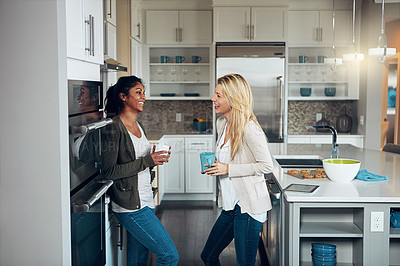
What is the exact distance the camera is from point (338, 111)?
22.0ft

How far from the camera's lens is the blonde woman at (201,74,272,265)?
253cm

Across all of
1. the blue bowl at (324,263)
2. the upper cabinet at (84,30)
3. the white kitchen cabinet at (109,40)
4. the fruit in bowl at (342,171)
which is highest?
the white kitchen cabinet at (109,40)

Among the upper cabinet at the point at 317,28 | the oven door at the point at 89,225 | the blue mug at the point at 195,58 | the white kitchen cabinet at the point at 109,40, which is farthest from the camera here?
the blue mug at the point at 195,58

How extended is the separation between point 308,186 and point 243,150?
0.47m

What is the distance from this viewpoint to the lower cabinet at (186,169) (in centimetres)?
596

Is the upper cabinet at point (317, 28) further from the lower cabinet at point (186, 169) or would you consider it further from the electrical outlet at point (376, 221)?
the electrical outlet at point (376, 221)

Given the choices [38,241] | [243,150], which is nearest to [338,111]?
[243,150]

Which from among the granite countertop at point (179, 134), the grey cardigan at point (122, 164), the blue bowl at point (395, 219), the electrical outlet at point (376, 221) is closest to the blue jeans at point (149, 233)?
the grey cardigan at point (122, 164)

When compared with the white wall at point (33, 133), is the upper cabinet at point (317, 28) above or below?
→ above

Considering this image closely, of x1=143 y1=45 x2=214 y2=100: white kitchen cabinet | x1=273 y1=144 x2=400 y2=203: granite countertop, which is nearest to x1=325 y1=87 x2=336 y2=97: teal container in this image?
x1=143 y1=45 x2=214 y2=100: white kitchen cabinet

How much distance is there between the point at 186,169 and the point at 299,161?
2361 mm

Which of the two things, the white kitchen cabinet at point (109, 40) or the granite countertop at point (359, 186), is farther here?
the white kitchen cabinet at point (109, 40)

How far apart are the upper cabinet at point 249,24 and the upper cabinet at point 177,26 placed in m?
0.34

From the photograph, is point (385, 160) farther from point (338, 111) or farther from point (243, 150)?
point (338, 111)
